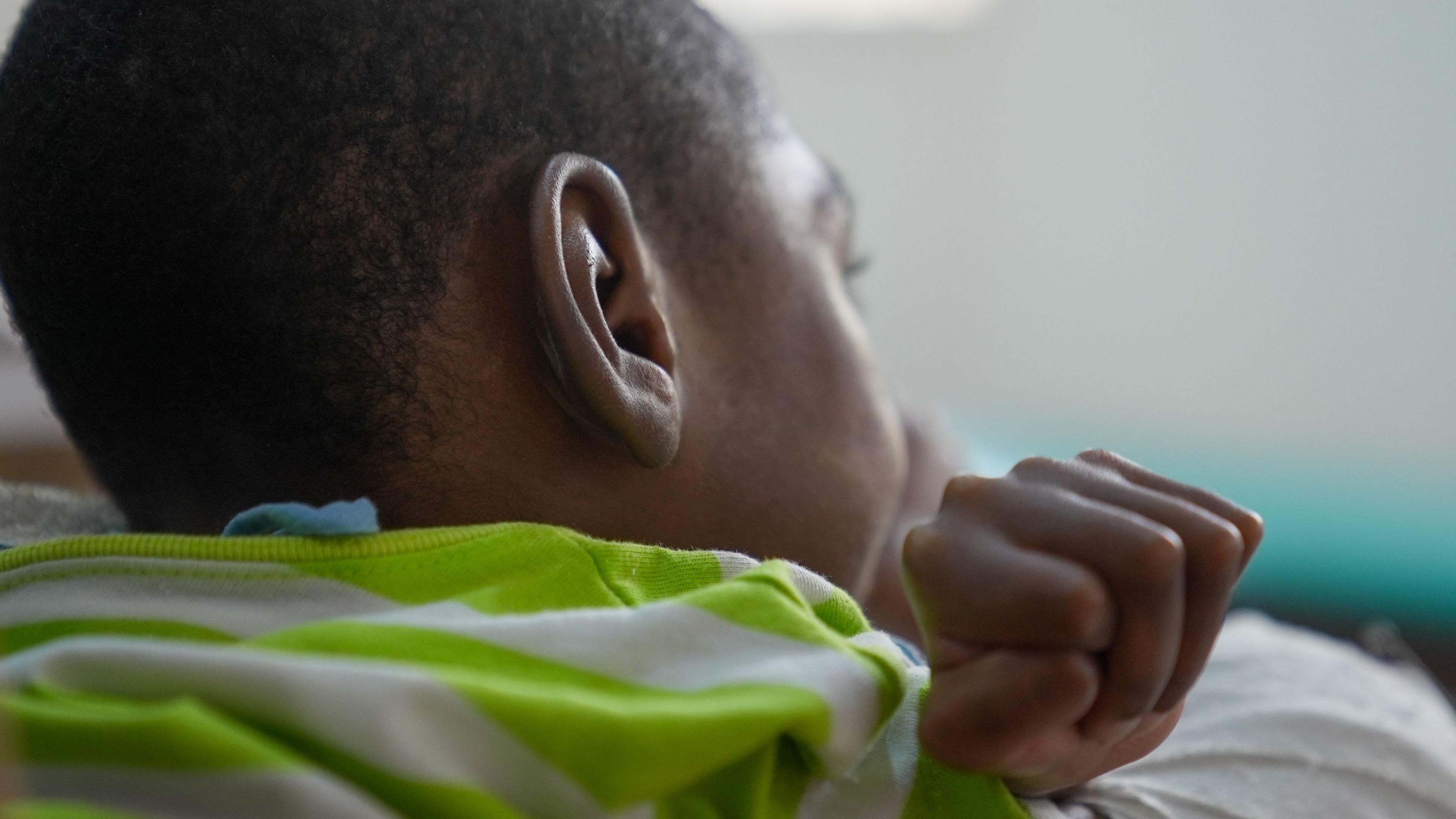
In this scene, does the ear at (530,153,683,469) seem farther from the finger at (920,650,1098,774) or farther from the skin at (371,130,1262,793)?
the finger at (920,650,1098,774)

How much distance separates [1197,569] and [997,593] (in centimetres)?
8

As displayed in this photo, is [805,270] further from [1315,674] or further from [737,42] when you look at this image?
[1315,674]

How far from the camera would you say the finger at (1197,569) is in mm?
423

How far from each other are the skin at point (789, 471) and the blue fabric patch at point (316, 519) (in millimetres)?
98

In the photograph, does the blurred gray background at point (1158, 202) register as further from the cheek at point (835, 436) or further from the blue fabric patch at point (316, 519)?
the blue fabric patch at point (316, 519)

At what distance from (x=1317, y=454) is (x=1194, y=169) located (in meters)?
0.54

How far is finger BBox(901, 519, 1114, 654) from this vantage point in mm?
400

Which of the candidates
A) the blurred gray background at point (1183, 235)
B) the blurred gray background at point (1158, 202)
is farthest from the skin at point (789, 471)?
the blurred gray background at point (1158, 202)

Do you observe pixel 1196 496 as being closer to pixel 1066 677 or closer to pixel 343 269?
pixel 1066 677

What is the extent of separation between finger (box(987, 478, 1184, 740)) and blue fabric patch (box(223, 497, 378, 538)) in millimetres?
252

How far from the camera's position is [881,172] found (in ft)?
8.07

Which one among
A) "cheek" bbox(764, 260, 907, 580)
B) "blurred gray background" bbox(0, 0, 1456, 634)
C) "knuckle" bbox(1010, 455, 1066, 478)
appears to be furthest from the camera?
"blurred gray background" bbox(0, 0, 1456, 634)

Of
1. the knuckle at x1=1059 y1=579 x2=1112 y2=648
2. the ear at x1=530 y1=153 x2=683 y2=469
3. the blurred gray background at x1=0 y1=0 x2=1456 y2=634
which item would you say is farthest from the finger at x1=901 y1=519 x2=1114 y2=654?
the blurred gray background at x1=0 y1=0 x2=1456 y2=634

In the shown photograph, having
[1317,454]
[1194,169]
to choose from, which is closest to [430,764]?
[1317,454]
